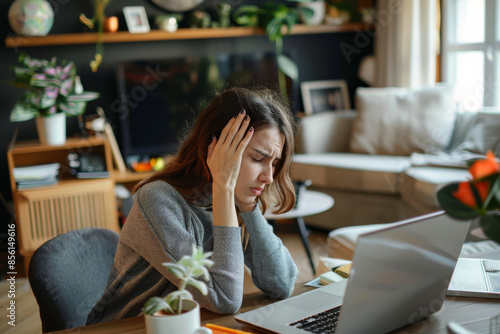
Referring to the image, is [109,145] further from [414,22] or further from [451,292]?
[451,292]

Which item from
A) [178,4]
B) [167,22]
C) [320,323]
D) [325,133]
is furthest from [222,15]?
[320,323]

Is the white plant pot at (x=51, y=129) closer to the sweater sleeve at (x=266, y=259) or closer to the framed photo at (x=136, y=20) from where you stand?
the framed photo at (x=136, y=20)

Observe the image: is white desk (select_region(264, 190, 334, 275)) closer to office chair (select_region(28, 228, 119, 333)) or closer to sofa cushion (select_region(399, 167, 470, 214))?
sofa cushion (select_region(399, 167, 470, 214))

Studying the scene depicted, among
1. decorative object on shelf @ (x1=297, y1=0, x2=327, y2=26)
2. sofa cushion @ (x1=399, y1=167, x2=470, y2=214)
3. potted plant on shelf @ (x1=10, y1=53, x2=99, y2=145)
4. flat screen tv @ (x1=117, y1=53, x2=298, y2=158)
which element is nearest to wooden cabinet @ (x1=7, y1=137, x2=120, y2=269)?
potted plant on shelf @ (x1=10, y1=53, x2=99, y2=145)

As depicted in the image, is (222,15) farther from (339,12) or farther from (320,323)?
(320,323)

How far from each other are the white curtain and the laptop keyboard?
3541 millimetres

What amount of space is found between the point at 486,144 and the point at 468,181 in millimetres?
2884

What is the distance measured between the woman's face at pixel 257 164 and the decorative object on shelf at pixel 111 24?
9.29ft

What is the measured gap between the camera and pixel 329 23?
176 inches

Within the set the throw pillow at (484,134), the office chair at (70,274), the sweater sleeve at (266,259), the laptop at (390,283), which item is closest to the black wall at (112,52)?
the throw pillow at (484,134)

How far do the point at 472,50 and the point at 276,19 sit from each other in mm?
1395

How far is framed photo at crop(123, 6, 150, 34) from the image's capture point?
3893 mm

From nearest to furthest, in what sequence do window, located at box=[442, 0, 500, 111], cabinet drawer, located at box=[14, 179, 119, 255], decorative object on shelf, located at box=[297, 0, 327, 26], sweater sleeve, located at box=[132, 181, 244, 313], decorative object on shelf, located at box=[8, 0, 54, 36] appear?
sweater sleeve, located at box=[132, 181, 244, 313] → cabinet drawer, located at box=[14, 179, 119, 255] → decorative object on shelf, located at box=[8, 0, 54, 36] → window, located at box=[442, 0, 500, 111] → decorative object on shelf, located at box=[297, 0, 327, 26]

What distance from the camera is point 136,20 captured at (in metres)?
3.91
